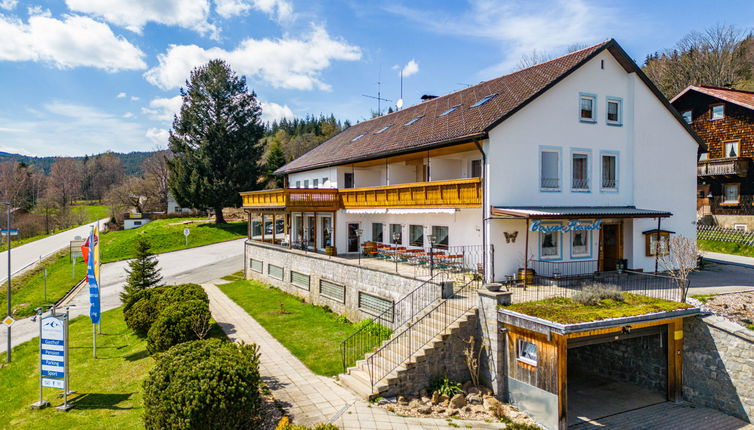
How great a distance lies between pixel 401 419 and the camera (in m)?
11.3

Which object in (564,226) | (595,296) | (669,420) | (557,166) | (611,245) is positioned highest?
(557,166)

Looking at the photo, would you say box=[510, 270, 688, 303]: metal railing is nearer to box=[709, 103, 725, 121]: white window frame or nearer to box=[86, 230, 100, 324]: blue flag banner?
box=[86, 230, 100, 324]: blue flag banner

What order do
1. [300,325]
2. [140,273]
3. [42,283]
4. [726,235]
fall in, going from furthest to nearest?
[42,283], [726,235], [140,273], [300,325]

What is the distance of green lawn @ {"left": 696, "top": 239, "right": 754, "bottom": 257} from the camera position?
2647 centimetres

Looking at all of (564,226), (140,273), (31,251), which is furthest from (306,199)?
(31,251)

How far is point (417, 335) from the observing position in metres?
14.2

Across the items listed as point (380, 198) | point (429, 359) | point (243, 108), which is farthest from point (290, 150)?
point (429, 359)

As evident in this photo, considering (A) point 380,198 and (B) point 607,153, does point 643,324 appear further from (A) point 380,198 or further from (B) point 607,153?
(A) point 380,198

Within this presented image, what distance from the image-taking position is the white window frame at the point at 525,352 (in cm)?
1254

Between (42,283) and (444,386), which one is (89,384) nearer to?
(444,386)

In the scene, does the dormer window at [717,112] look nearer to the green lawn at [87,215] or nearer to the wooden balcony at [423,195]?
the wooden balcony at [423,195]

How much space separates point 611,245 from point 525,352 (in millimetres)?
10246

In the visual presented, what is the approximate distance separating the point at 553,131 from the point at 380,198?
883 cm

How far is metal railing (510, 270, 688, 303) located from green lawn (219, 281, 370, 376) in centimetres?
687
